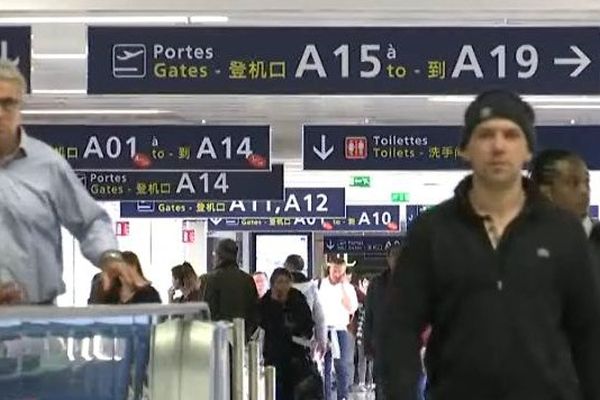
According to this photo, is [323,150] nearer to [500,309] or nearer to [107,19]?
[107,19]

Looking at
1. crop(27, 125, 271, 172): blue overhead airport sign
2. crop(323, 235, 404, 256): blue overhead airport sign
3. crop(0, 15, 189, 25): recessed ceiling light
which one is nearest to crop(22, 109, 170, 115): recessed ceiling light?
Result: crop(27, 125, 271, 172): blue overhead airport sign

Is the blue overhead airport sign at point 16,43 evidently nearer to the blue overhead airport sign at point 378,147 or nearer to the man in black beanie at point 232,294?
the man in black beanie at point 232,294

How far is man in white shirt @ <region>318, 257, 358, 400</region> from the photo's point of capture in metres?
17.9

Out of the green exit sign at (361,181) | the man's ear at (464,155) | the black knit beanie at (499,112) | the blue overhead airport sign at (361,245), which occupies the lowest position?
the man's ear at (464,155)

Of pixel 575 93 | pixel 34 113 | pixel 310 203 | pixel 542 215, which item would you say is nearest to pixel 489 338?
pixel 542 215

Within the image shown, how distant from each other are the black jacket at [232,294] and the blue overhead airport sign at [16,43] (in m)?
3.88

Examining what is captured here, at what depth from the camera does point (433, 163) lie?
15375mm

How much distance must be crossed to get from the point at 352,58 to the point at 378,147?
5817mm

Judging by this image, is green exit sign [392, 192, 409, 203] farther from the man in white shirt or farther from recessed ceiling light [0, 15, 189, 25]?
recessed ceiling light [0, 15, 189, 25]

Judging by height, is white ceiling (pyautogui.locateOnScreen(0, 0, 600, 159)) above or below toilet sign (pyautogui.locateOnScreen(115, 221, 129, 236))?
above

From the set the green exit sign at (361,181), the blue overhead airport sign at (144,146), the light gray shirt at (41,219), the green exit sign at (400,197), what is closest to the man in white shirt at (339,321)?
the blue overhead airport sign at (144,146)

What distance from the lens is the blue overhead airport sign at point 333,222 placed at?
31.0 metres

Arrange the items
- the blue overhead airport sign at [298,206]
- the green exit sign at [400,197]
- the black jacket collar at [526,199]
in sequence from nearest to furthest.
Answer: the black jacket collar at [526,199] → the blue overhead airport sign at [298,206] → the green exit sign at [400,197]

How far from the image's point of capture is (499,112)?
3516 mm
